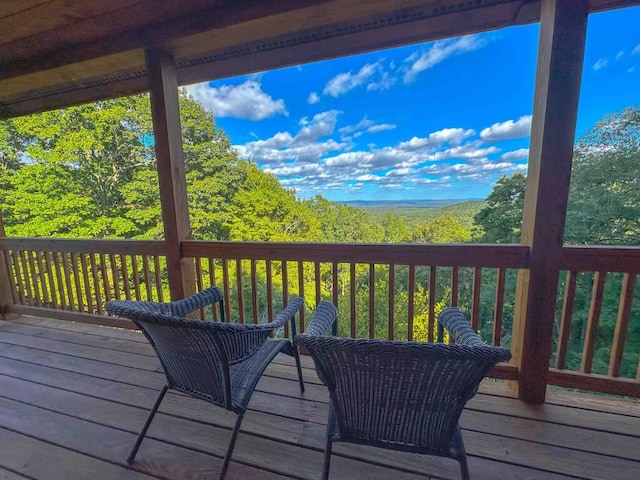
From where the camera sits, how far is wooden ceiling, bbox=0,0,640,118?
5.48 feet

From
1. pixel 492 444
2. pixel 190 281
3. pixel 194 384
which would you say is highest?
pixel 190 281

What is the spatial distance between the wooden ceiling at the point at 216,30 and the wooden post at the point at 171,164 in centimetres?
16

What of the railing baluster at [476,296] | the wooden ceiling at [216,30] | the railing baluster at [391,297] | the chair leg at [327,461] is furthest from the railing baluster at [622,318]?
the chair leg at [327,461]

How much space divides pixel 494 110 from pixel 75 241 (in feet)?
19.3

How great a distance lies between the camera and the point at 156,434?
4.92 feet

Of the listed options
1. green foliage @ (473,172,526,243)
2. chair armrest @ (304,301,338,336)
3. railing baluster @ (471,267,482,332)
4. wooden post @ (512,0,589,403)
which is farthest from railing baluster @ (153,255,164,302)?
green foliage @ (473,172,526,243)

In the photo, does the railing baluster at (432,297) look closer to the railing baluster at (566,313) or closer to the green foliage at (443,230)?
the railing baluster at (566,313)

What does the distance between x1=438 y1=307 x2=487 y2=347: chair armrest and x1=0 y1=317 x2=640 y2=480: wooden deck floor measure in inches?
23.1

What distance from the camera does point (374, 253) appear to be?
1929 mm

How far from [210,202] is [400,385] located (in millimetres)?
8560

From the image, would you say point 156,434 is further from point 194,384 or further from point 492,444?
point 492,444

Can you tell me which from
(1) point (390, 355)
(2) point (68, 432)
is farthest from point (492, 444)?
(2) point (68, 432)

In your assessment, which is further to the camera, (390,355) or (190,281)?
(190,281)

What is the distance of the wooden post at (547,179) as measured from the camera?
1418mm
